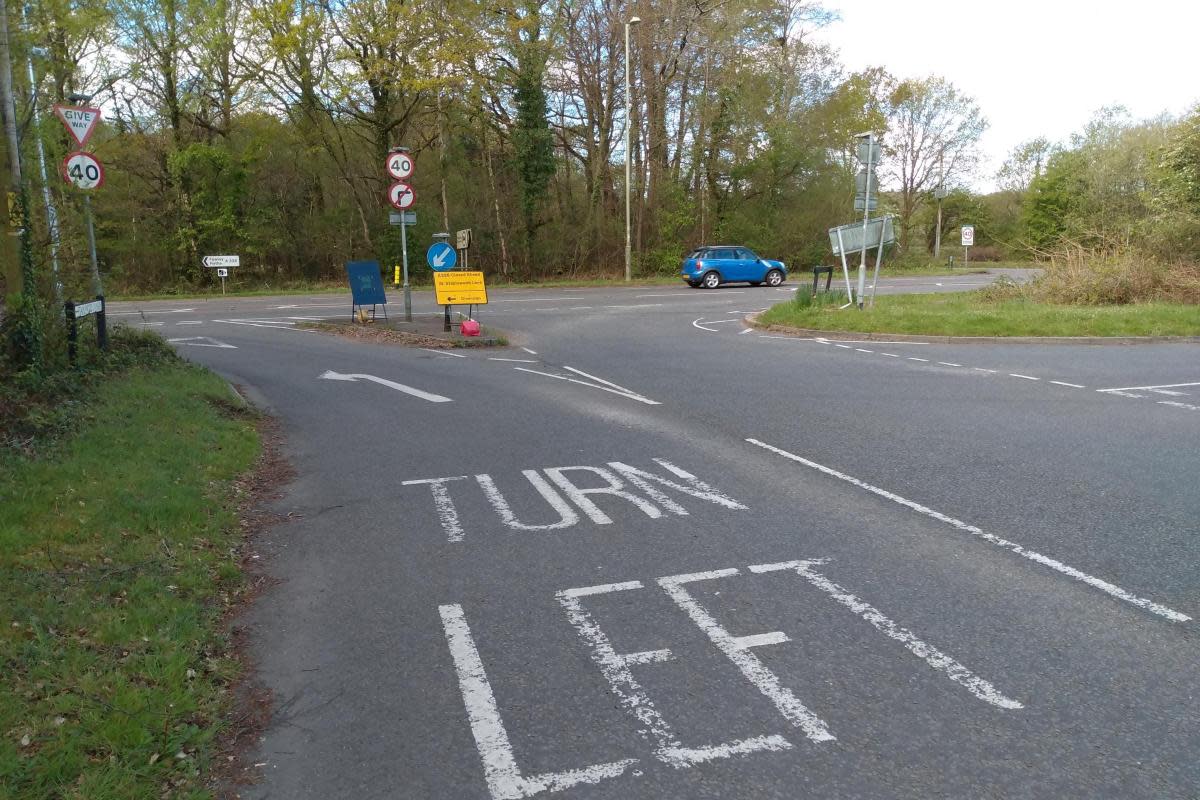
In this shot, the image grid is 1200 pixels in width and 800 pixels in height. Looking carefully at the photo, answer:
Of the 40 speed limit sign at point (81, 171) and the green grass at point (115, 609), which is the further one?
the 40 speed limit sign at point (81, 171)

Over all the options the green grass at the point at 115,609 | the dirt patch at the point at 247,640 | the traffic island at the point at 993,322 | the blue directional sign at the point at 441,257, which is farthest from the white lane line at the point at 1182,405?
the blue directional sign at the point at 441,257

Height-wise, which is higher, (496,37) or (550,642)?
(496,37)

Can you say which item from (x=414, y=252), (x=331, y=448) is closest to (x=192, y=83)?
(x=414, y=252)

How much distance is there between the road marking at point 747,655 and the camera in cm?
338

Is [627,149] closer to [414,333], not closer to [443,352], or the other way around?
[414,333]

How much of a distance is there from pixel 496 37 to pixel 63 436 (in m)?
30.7

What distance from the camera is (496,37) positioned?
1334 inches

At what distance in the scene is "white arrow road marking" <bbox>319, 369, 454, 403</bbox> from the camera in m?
11.0

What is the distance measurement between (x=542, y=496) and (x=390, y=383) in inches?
250

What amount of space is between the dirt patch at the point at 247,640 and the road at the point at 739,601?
87 mm

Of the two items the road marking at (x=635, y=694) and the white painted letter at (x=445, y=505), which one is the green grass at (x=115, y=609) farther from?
the road marking at (x=635, y=694)

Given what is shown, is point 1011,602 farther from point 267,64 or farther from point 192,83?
point 192,83

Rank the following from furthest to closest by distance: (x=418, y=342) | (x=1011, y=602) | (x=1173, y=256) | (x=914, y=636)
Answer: (x=1173, y=256)
(x=418, y=342)
(x=1011, y=602)
(x=914, y=636)

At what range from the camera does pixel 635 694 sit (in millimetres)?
3623
